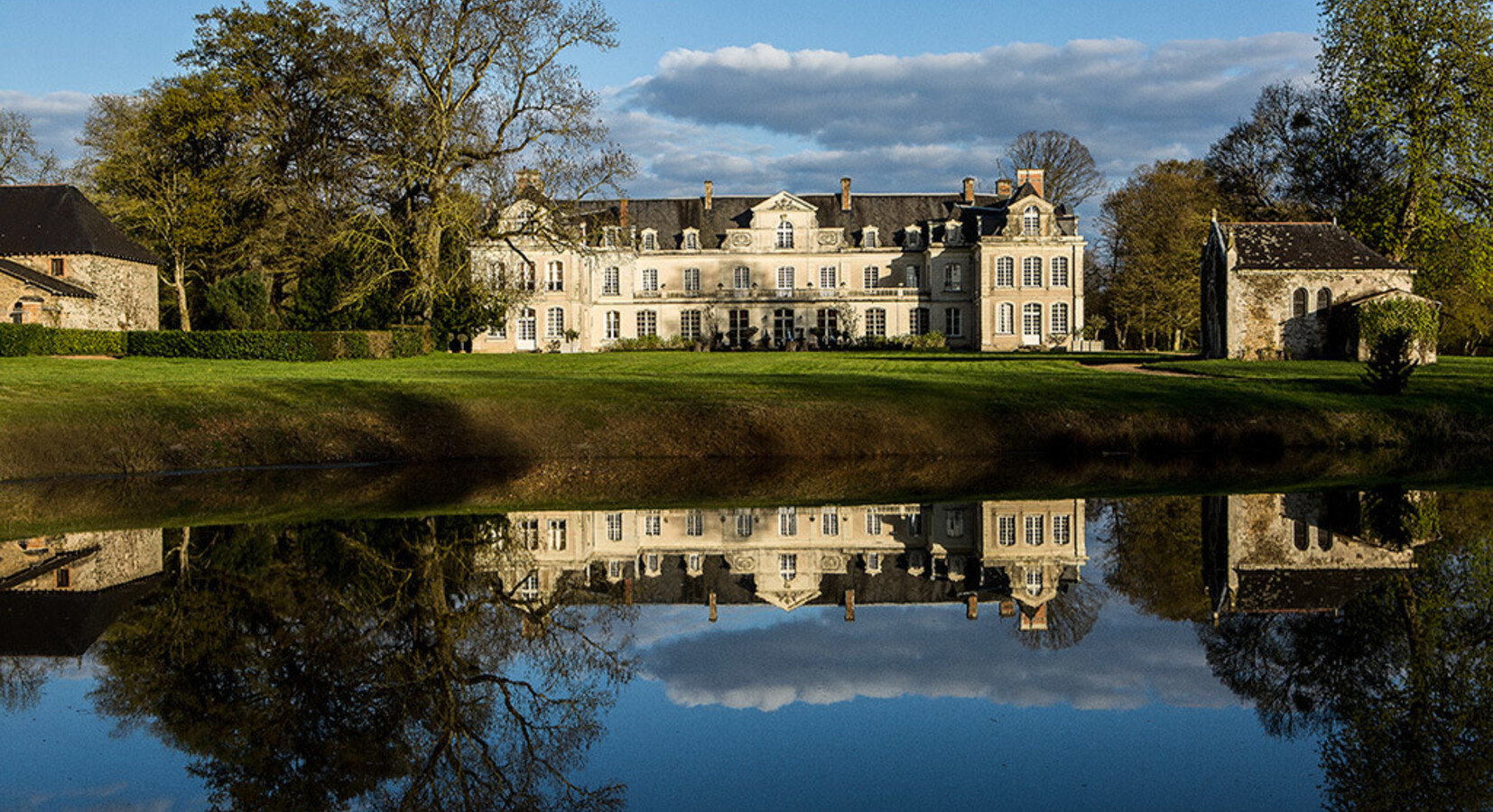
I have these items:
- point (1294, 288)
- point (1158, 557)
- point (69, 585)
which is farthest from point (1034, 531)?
point (1294, 288)

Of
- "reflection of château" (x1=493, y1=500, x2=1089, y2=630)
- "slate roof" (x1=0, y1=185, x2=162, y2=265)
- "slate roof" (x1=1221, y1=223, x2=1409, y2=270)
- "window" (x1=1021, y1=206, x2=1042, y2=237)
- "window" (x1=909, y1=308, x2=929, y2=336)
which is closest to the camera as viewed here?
"reflection of château" (x1=493, y1=500, x2=1089, y2=630)

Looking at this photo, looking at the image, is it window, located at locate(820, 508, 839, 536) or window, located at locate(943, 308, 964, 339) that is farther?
window, located at locate(943, 308, 964, 339)

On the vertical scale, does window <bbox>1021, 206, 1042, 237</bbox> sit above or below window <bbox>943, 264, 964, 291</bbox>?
above

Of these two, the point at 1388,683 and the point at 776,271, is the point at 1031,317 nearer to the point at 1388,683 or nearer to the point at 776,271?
the point at 776,271

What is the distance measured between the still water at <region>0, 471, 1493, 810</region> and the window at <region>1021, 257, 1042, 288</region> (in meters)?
40.9

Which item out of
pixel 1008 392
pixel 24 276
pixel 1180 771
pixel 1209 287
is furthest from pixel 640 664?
pixel 24 276

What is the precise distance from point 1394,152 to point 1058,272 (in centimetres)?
1449

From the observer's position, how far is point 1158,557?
10.4 metres

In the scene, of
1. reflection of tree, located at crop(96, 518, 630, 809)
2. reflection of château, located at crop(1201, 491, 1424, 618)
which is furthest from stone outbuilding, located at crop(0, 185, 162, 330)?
reflection of château, located at crop(1201, 491, 1424, 618)

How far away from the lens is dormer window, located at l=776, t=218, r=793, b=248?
2212 inches

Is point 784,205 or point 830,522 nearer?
point 830,522

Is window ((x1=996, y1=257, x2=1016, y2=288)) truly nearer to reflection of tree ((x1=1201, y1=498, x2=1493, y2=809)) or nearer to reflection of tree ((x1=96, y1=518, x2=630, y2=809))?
reflection of tree ((x1=1201, y1=498, x2=1493, y2=809))

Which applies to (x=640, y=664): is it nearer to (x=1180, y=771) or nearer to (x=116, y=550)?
(x=1180, y=771)

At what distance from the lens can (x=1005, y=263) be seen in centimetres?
5197
